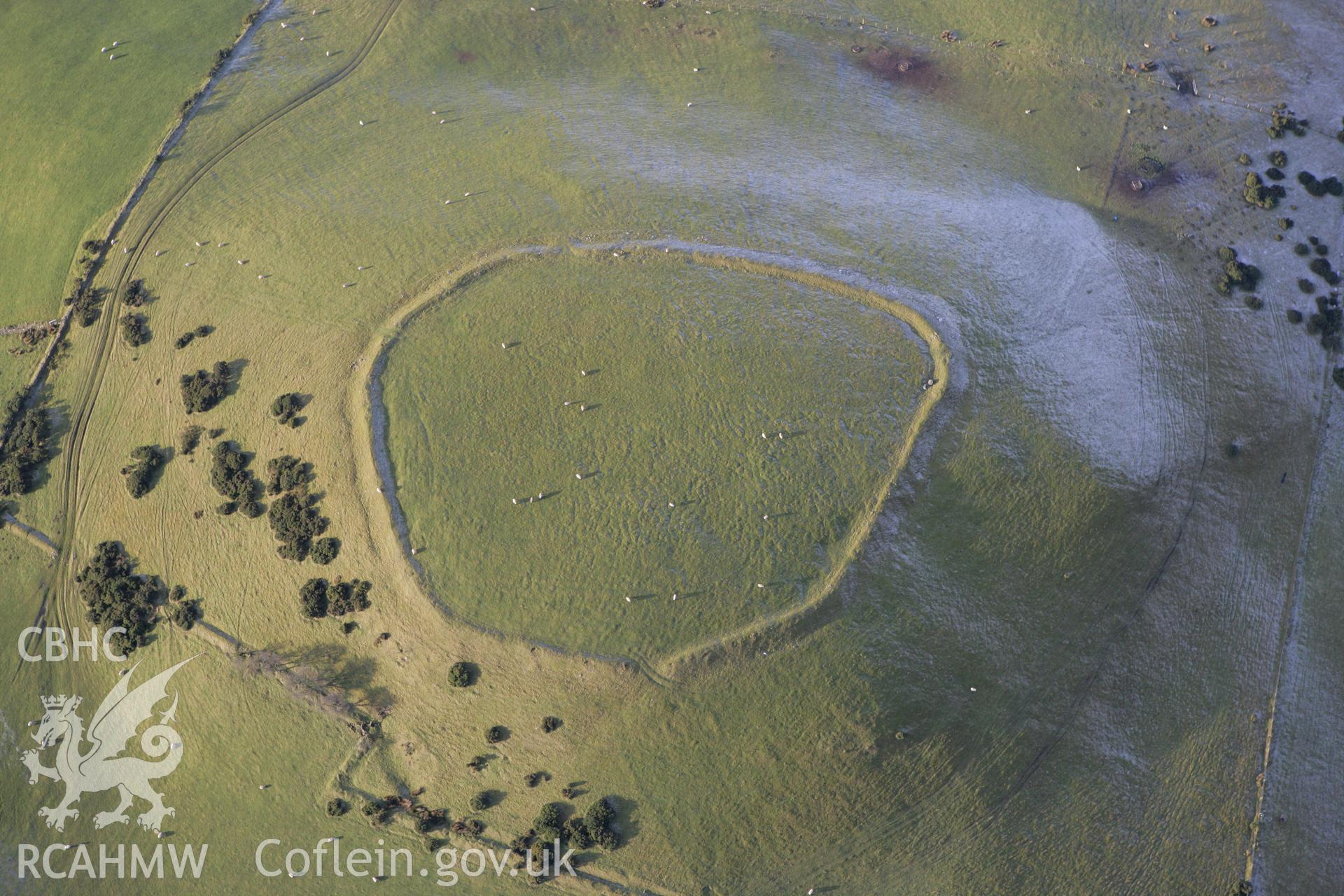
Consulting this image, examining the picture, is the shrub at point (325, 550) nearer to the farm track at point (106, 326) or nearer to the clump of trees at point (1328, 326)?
the farm track at point (106, 326)

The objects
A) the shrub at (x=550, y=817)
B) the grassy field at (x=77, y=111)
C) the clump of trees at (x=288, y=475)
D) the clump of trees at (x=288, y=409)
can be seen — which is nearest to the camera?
the shrub at (x=550, y=817)

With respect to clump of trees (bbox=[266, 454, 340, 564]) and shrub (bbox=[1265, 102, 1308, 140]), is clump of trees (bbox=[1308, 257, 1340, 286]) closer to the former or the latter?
shrub (bbox=[1265, 102, 1308, 140])

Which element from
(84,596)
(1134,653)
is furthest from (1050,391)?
(84,596)

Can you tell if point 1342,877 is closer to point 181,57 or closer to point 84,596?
point 84,596

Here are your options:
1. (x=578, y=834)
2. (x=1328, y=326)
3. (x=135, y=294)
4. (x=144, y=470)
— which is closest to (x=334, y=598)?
(x=144, y=470)

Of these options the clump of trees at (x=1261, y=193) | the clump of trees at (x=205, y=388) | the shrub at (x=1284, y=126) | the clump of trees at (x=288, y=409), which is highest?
the clump of trees at (x=205, y=388)

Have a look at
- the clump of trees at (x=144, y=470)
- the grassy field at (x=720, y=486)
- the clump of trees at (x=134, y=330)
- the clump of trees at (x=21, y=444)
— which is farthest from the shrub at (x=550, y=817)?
the clump of trees at (x=134, y=330)
